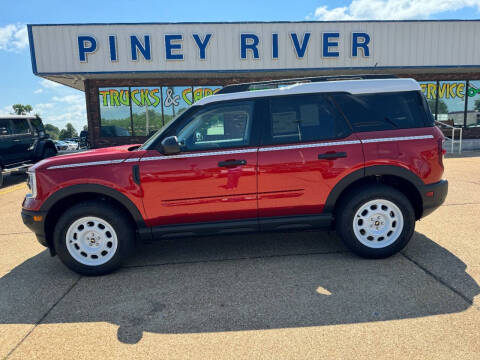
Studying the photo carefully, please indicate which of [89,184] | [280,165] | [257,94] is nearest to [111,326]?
[89,184]

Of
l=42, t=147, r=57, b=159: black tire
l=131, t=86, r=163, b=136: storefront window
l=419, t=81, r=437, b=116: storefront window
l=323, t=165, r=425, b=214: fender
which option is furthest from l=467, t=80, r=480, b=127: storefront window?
l=42, t=147, r=57, b=159: black tire

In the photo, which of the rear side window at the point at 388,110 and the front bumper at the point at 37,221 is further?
the rear side window at the point at 388,110

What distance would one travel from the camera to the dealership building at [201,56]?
13023 mm

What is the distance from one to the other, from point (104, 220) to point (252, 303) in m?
1.76

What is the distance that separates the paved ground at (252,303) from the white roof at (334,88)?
1824 millimetres

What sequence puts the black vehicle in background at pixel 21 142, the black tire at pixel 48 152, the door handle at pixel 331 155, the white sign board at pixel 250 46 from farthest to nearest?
the white sign board at pixel 250 46
the black tire at pixel 48 152
the black vehicle in background at pixel 21 142
the door handle at pixel 331 155

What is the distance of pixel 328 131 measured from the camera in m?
3.64

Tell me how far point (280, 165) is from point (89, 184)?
1.96m

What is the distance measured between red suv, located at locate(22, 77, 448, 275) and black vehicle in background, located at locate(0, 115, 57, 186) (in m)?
7.71

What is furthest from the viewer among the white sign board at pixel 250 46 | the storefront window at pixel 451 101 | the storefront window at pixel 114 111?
the storefront window at pixel 451 101

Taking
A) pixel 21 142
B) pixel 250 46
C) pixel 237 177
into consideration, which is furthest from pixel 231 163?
pixel 250 46

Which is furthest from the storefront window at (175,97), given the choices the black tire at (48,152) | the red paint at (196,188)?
the red paint at (196,188)

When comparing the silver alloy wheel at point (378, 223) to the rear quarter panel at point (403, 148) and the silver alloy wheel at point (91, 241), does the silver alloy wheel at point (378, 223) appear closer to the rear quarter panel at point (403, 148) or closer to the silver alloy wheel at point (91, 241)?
the rear quarter panel at point (403, 148)

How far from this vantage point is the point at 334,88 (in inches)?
146
